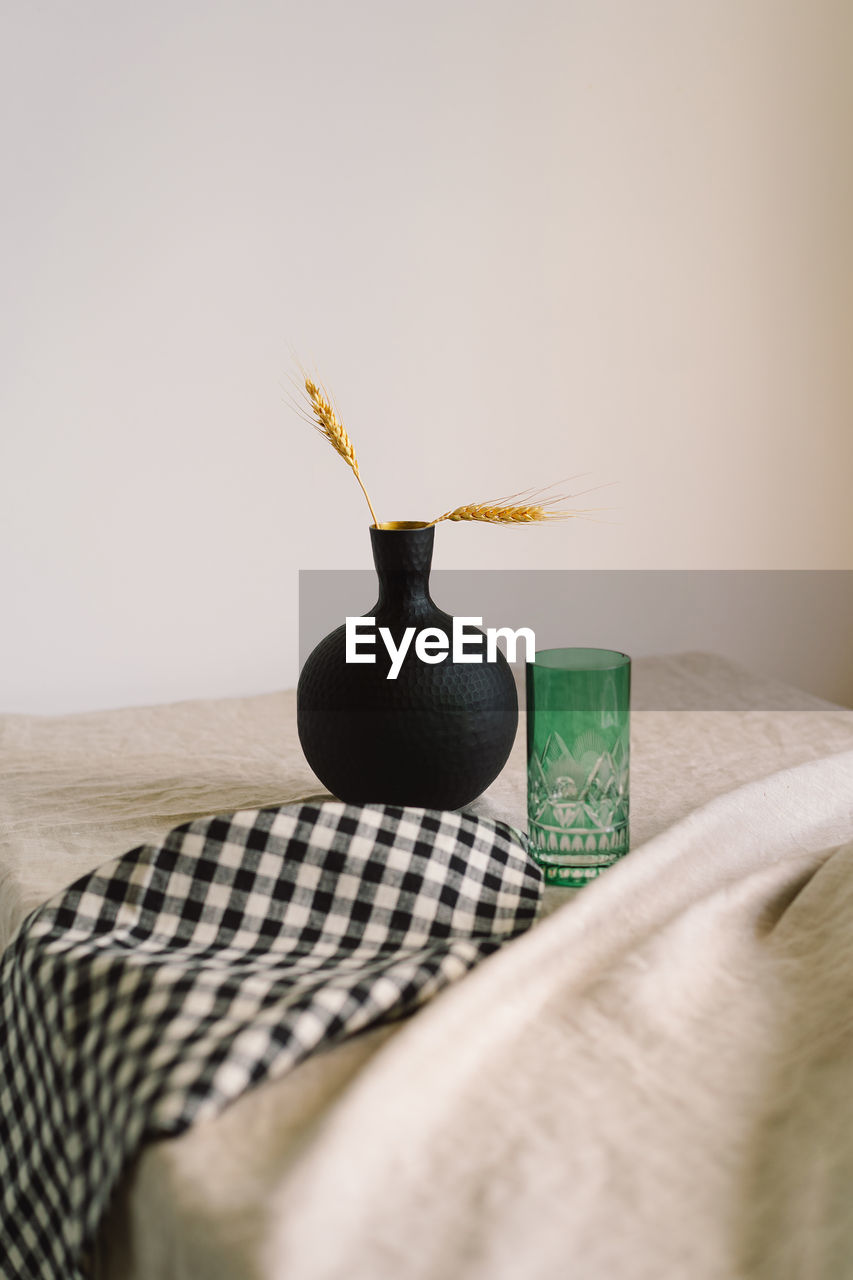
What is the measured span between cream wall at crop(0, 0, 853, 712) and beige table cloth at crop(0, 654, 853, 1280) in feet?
2.11

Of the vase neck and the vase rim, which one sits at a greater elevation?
the vase rim

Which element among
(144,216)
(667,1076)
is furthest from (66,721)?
(667,1076)

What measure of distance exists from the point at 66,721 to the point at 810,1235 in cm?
113

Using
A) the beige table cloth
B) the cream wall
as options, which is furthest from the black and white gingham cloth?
the cream wall

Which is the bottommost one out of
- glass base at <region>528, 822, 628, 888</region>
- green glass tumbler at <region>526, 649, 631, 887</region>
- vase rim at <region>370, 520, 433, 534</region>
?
glass base at <region>528, 822, 628, 888</region>

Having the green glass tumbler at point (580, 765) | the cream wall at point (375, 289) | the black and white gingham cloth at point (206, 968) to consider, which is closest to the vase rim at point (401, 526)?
the green glass tumbler at point (580, 765)

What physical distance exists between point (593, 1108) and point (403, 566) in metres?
0.50

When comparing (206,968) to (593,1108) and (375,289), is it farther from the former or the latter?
(375,289)

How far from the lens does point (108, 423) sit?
148 centimetres

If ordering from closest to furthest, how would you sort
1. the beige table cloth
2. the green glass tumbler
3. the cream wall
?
the beige table cloth
the green glass tumbler
the cream wall

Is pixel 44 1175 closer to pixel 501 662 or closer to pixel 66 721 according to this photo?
pixel 501 662

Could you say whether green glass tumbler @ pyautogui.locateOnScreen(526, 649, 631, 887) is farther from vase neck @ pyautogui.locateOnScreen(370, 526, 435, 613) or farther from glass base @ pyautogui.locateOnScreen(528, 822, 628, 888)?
vase neck @ pyautogui.locateOnScreen(370, 526, 435, 613)

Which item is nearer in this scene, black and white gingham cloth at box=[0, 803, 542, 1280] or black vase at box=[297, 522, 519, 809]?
black and white gingham cloth at box=[0, 803, 542, 1280]

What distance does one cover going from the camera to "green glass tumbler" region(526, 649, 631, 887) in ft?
2.94
